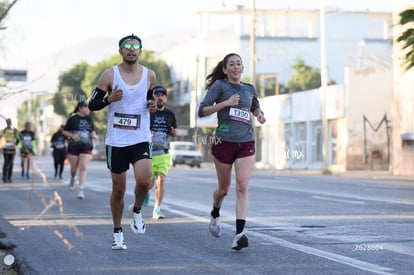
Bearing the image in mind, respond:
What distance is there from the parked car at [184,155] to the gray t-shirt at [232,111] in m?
46.0

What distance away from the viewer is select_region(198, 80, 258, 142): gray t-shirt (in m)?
9.90

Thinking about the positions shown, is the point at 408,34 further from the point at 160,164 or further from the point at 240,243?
the point at 240,243

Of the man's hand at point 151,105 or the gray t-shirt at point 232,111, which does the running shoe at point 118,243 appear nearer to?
the man's hand at point 151,105

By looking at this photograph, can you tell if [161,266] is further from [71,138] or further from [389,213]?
[71,138]

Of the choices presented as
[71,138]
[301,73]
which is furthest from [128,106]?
[301,73]

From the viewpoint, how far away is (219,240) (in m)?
10.4

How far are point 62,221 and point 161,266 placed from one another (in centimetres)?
523

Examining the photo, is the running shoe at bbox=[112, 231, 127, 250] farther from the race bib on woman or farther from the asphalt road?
the race bib on woman

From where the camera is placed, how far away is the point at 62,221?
13.3 m

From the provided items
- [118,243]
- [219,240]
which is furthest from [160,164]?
[118,243]

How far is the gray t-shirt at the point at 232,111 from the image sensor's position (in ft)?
32.5

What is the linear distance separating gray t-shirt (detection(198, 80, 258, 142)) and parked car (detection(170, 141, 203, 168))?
1810 inches

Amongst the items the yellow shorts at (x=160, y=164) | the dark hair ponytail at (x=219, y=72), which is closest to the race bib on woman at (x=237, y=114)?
the dark hair ponytail at (x=219, y=72)

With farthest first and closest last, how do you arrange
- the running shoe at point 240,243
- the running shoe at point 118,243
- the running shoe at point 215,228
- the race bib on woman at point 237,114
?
the running shoe at point 215,228
the race bib on woman at point 237,114
the running shoe at point 118,243
the running shoe at point 240,243
